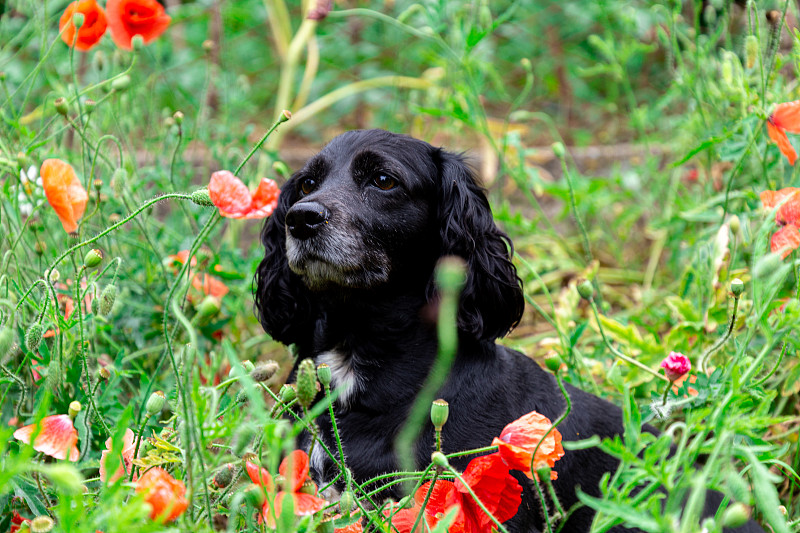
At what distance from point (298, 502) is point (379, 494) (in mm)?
673

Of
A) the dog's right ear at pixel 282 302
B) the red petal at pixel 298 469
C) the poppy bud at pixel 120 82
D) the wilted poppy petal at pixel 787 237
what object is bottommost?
the dog's right ear at pixel 282 302

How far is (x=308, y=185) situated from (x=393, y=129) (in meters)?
1.31

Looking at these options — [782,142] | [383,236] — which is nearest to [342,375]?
[383,236]

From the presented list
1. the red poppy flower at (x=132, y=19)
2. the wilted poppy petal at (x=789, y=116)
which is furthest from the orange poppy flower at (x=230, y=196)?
the wilted poppy petal at (x=789, y=116)

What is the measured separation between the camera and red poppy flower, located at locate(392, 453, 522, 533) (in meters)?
1.56

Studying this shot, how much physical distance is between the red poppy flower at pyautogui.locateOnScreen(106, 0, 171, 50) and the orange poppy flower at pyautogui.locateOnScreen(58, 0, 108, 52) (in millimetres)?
43

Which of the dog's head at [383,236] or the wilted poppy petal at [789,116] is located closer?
the wilted poppy petal at [789,116]

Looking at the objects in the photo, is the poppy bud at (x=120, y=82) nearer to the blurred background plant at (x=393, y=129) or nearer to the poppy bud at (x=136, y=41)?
the blurred background plant at (x=393, y=129)

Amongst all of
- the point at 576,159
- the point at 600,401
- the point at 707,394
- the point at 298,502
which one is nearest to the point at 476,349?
the point at 600,401

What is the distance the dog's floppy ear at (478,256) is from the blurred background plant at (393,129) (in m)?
0.16

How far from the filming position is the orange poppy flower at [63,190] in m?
1.78

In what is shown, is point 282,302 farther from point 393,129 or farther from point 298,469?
point 393,129

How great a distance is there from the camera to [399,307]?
7.92 feet

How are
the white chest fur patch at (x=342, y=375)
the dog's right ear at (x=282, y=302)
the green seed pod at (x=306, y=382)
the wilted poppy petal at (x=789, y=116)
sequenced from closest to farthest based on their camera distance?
1. the green seed pod at (x=306, y=382)
2. the wilted poppy petal at (x=789, y=116)
3. the white chest fur patch at (x=342, y=375)
4. the dog's right ear at (x=282, y=302)
